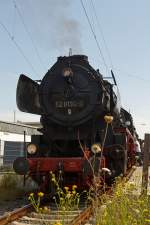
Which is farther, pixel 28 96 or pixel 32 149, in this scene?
pixel 28 96

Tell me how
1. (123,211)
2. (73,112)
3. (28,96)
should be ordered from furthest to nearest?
(28,96)
(73,112)
(123,211)

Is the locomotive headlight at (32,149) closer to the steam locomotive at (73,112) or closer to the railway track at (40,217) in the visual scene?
the steam locomotive at (73,112)

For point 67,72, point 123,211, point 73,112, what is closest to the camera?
point 123,211

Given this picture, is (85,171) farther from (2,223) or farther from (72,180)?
(2,223)

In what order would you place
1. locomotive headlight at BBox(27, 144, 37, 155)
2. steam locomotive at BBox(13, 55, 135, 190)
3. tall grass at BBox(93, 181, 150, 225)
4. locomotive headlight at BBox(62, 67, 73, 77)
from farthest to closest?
locomotive headlight at BBox(62, 67, 73, 77) < locomotive headlight at BBox(27, 144, 37, 155) < steam locomotive at BBox(13, 55, 135, 190) < tall grass at BBox(93, 181, 150, 225)

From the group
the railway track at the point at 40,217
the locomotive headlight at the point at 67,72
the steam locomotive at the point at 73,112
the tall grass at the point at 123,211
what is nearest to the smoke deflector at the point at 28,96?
the steam locomotive at the point at 73,112

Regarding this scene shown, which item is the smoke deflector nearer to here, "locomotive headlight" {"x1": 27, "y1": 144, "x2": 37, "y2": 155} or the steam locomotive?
the steam locomotive

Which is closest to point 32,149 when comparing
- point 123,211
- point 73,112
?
point 73,112

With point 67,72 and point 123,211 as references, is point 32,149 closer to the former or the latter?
point 67,72

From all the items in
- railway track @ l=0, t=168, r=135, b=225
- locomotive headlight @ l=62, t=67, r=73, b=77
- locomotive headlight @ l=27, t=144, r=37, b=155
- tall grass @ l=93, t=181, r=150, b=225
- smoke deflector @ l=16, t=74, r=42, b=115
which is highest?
locomotive headlight @ l=62, t=67, r=73, b=77

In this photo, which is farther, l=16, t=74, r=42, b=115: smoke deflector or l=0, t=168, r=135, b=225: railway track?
l=16, t=74, r=42, b=115: smoke deflector

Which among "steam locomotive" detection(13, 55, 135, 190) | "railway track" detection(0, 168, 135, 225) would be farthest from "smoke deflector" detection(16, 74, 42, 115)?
"railway track" detection(0, 168, 135, 225)

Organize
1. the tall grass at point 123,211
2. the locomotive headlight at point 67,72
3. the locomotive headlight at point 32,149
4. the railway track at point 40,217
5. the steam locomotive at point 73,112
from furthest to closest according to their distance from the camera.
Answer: the locomotive headlight at point 67,72, the locomotive headlight at point 32,149, the steam locomotive at point 73,112, the railway track at point 40,217, the tall grass at point 123,211

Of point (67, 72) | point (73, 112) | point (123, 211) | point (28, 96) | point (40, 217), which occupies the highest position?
point (67, 72)
